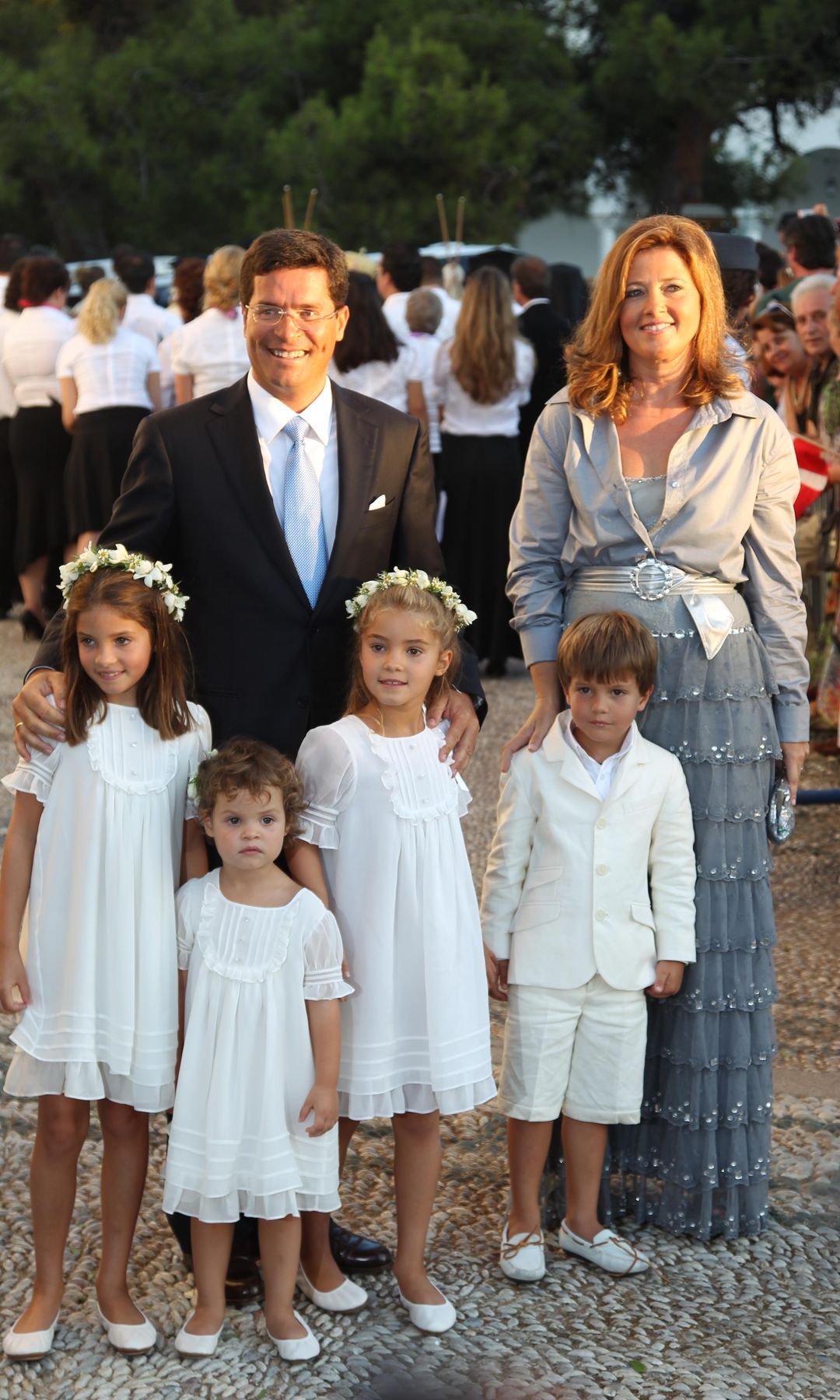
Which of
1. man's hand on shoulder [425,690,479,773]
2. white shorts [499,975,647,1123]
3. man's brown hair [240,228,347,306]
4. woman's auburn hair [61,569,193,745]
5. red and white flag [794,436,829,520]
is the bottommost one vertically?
white shorts [499,975,647,1123]

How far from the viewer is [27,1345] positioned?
2.93 meters

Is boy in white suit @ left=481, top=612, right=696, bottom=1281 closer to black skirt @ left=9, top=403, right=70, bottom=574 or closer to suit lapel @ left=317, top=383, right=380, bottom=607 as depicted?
suit lapel @ left=317, top=383, right=380, bottom=607

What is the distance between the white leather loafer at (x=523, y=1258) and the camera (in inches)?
128

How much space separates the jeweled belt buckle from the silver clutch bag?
511 mm

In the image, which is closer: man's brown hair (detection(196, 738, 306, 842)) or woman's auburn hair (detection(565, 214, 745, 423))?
man's brown hair (detection(196, 738, 306, 842))

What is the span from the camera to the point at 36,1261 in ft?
9.80

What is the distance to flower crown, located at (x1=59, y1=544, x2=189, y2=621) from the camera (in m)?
2.93

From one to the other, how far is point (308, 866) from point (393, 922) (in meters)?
0.19

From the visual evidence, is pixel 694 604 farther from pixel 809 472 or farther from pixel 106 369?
pixel 106 369

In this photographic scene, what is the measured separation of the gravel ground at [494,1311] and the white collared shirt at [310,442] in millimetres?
1448

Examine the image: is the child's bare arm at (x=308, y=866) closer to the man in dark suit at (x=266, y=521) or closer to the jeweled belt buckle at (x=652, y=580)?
the man in dark suit at (x=266, y=521)

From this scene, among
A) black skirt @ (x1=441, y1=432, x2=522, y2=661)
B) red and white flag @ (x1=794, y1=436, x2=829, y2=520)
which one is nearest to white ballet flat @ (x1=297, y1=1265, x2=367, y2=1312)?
red and white flag @ (x1=794, y1=436, x2=829, y2=520)

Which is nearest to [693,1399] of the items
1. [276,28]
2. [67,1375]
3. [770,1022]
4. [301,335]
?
[770,1022]

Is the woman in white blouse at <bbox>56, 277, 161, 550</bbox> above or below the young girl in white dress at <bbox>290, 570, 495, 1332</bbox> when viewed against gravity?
above
